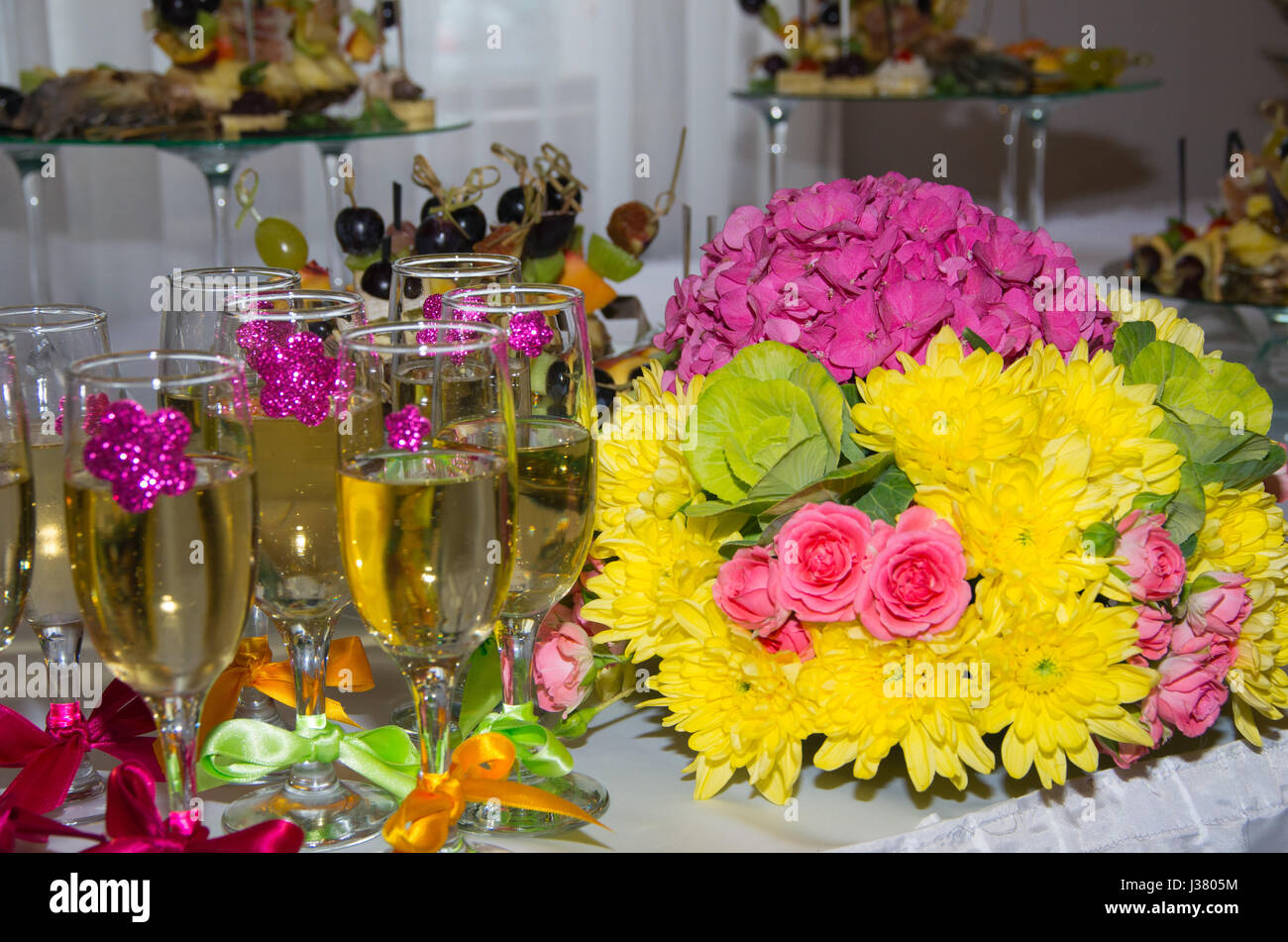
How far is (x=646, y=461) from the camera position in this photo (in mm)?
946

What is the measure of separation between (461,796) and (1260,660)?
0.55 m

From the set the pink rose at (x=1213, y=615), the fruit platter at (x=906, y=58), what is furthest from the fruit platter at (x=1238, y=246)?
the pink rose at (x=1213, y=615)

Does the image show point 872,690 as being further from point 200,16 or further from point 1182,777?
point 200,16

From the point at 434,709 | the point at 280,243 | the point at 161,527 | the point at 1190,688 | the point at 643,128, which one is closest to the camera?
the point at 161,527

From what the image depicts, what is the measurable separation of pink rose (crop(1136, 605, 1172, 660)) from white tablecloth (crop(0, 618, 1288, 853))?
0.35ft

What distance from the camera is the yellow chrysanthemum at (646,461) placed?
0.92 metres

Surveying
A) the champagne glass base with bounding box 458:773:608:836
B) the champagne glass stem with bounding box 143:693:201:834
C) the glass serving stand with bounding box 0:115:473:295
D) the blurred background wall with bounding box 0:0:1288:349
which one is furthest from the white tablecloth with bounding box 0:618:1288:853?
the blurred background wall with bounding box 0:0:1288:349

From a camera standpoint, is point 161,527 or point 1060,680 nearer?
point 161,527

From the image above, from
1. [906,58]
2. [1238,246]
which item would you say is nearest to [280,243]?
[1238,246]

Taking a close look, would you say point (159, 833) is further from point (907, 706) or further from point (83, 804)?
point (907, 706)

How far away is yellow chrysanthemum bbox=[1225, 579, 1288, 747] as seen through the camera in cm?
91

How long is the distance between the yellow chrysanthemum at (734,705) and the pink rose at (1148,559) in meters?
0.22

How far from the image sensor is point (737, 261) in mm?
1018

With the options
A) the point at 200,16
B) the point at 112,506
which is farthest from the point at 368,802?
the point at 200,16
